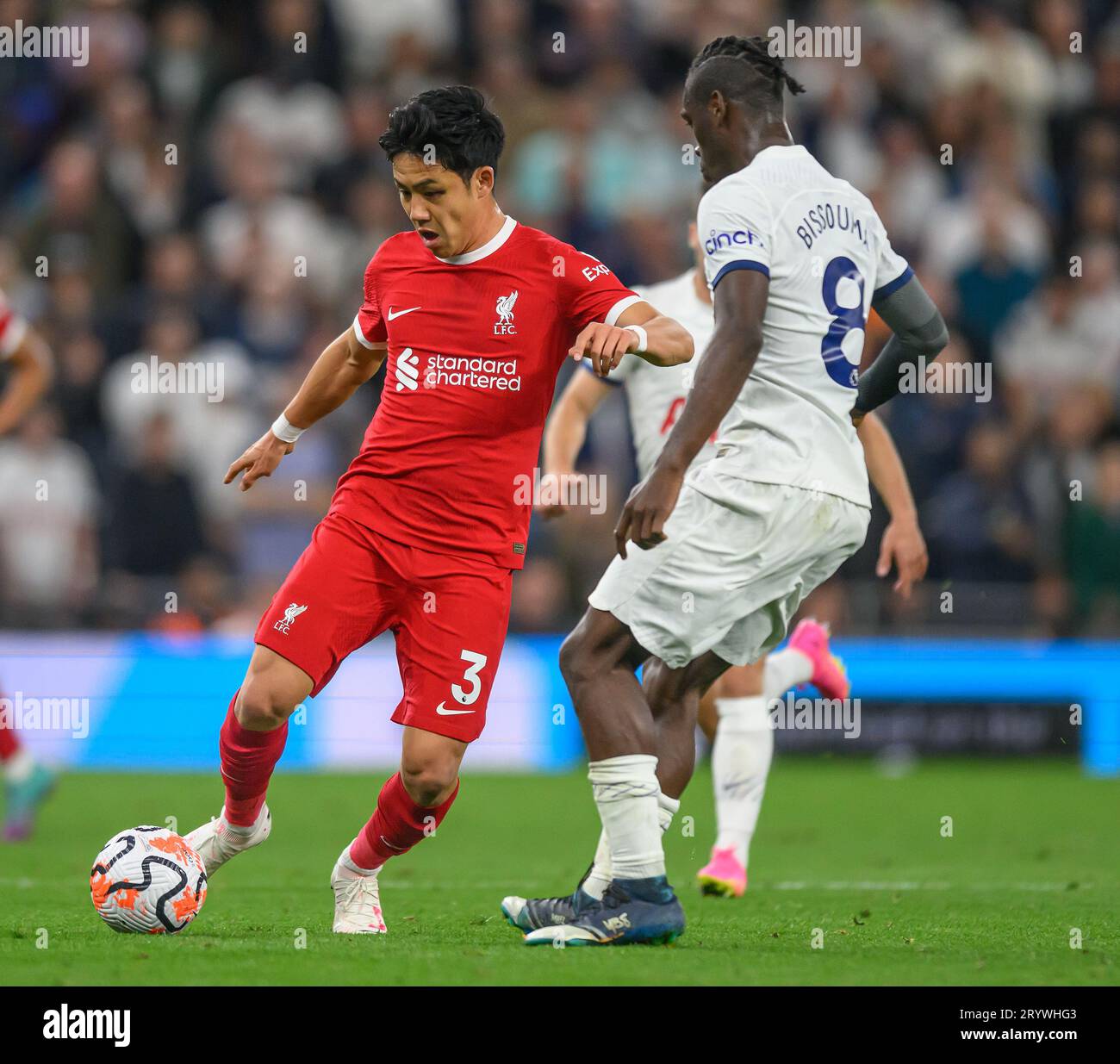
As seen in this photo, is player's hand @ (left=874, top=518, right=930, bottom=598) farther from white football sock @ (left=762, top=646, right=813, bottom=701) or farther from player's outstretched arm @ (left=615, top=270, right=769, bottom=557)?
player's outstretched arm @ (left=615, top=270, right=769, bottom=557)

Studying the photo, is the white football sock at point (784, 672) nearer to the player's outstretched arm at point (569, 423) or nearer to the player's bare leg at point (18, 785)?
the player's outstretched arm at point (569, 423)

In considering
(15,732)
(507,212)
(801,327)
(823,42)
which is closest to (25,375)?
(15,732)

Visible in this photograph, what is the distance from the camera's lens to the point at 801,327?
527 centimetres

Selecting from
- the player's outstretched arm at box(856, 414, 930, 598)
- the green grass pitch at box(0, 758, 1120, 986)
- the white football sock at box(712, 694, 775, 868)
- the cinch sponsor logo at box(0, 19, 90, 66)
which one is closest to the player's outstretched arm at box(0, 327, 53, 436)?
the green grass pitch at box(0, 758, 1120, 986)

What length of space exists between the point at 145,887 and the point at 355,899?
65 cm

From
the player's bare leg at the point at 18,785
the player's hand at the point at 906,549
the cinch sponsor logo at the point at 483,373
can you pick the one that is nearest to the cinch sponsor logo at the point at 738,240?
the cinch sponsor logo at the point at 483,373

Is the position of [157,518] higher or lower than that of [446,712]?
higher

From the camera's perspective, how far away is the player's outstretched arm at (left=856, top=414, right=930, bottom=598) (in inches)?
247

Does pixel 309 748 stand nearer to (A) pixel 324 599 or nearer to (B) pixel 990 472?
(B) pixel 990 472

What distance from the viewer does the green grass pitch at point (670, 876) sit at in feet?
15.5

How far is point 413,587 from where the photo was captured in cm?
561

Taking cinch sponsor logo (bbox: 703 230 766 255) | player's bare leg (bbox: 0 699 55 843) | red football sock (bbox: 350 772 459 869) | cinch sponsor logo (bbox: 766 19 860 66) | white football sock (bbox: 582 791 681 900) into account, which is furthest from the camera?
cinch sponsor logo (bbox: 766 19 860 66)

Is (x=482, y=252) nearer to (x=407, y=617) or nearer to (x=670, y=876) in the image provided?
(x=407, y=617)

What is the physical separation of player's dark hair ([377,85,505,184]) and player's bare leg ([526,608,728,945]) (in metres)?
1.39
